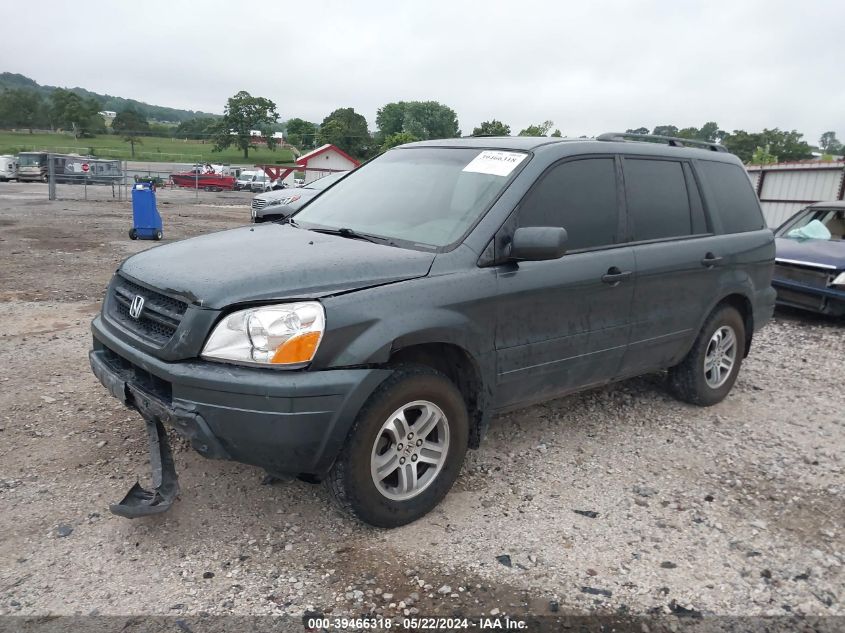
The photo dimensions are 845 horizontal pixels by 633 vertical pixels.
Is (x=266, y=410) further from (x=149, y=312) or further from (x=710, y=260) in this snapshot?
(x=710, y=260)

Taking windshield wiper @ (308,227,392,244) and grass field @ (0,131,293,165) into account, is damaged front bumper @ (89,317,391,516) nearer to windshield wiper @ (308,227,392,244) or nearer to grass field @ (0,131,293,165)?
windshield wiper @ (308,227,392,244)

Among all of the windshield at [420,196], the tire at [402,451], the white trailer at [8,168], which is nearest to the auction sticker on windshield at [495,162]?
the windshield at [420,196]

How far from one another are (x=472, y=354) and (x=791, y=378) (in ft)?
13.5

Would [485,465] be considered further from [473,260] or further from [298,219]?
[298,219]

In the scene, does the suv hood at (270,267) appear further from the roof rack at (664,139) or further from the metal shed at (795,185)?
the metal shed at (795,185)

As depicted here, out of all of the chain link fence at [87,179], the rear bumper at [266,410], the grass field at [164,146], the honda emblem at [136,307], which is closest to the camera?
the rear bumper at [266,410]

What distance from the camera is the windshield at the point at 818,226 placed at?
8.59 m

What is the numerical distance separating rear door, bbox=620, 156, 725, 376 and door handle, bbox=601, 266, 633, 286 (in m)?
0.15

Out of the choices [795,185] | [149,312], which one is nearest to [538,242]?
[149,312]

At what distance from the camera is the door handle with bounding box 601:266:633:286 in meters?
3.89

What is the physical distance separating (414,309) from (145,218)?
11865 millimetres

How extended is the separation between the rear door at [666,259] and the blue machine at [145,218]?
11274 mm

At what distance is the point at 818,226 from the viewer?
867 cm

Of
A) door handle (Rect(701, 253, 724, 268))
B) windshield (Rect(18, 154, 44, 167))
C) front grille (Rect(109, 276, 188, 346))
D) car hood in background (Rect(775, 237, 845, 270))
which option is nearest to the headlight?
front grille (Rect(109, 276, 188, 346))
